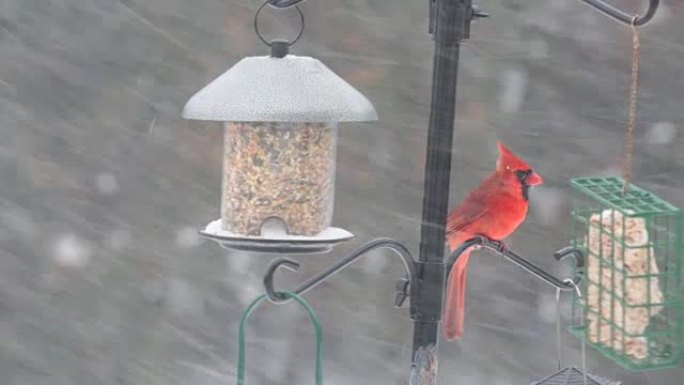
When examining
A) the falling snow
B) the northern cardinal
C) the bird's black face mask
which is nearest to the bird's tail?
the northern cardinal

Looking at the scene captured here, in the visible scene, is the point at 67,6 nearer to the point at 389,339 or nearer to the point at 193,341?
the point at 193,341

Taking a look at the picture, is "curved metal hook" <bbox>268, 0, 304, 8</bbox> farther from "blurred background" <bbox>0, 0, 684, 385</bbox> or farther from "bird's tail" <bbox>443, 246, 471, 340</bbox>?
"blurred background" <bbox>0, 0, 684, 385</bbox>

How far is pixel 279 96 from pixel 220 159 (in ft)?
12.1

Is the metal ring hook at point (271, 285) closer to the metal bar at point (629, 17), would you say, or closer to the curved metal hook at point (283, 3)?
the curved metal hook at point (283, 3)

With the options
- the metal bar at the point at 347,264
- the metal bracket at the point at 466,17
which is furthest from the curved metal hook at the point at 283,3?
the metal bar at the point at 347,264

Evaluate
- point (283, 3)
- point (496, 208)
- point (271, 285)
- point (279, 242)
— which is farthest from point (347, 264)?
point (496, 208)

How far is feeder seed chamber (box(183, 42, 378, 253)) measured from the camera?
3.65 metres

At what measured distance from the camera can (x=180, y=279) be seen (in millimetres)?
7582

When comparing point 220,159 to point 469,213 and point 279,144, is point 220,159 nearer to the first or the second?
point 469,213

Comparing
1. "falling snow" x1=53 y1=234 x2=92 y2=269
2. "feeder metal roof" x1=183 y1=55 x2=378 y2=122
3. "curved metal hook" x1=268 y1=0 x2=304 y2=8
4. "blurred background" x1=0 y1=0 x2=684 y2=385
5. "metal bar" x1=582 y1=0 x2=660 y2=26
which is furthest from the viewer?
"falling snow" x1=53 y1=234 x2=92 y2=269

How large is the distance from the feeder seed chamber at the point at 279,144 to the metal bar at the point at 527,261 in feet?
1.72

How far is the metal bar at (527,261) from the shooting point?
126 inches

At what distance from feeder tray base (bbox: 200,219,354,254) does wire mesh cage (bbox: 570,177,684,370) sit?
0.70m

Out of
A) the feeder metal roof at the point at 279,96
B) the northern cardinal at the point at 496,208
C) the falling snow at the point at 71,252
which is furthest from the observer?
the falling snow at the point at 71,252
